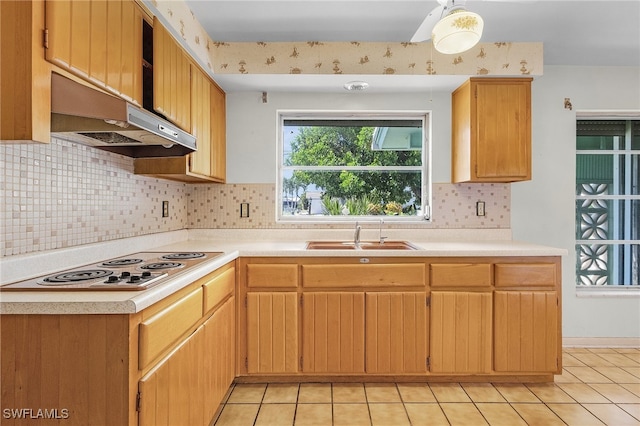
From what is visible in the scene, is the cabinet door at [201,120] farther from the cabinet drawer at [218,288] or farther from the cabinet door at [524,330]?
the cabinet door at [524,330]

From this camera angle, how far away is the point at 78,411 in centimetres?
111

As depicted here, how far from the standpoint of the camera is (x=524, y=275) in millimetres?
2381

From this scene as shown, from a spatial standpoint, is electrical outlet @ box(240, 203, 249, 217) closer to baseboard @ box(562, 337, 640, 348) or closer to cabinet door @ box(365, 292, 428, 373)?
cabinet door @ box(365, 292, 428, 373)

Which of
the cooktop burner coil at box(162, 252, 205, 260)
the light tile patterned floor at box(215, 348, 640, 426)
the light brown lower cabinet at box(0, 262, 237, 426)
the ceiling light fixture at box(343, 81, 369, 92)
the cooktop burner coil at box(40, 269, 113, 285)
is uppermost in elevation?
the ceiling light fixture at box(343, 81, 369, 92)

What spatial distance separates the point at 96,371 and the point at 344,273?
1.52 m

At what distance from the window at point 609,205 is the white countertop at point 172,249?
888 mm

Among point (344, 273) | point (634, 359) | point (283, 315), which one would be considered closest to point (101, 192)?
point (283, 315)

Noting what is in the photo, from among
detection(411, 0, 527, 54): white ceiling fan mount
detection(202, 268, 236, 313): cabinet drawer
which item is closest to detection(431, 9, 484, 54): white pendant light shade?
detection(411, 0, 527, 54): white ceiling fan mount

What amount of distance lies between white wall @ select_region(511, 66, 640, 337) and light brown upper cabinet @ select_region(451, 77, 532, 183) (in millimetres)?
490

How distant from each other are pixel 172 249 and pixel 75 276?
3.17 ft

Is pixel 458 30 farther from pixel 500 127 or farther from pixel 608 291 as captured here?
pixel 608 291

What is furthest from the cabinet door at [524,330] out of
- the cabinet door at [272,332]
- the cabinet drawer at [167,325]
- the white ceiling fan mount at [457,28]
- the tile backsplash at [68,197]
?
Answer: the tile backsplash at [68,197]

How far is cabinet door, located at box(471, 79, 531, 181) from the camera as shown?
106 inches

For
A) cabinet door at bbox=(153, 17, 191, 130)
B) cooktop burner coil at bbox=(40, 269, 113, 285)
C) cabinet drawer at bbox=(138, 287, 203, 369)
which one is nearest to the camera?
cabinet drawer at bbox=(138, 287, 203, 369)
